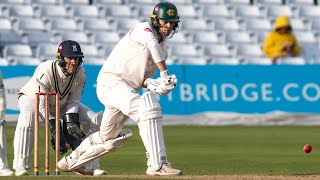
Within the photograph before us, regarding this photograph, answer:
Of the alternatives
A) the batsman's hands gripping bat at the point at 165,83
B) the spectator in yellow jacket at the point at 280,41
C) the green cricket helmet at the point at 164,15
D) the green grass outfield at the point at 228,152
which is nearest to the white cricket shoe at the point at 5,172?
the green grass outfield at the point at 228,152

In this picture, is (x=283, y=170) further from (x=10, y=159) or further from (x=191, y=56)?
(x=191, y=56)

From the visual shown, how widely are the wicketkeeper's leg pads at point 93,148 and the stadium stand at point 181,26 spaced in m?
11.2

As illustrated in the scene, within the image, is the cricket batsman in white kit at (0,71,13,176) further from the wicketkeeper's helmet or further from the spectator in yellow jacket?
the spectator in yellow jacket

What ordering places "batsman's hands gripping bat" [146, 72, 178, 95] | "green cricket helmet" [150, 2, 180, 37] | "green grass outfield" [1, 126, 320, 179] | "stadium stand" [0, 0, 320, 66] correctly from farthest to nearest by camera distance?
"stadium stand" [0, 0, 320, 66]
"green grass outfield" [1, 126, 320, 179]
"green cricket helmet" [150, 2, 180, 37]
"batsman's hands gripping bat" [146, 72, 178, 95]

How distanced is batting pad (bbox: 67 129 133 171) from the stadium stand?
11264mm

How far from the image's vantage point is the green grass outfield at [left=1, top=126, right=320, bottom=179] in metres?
11.7

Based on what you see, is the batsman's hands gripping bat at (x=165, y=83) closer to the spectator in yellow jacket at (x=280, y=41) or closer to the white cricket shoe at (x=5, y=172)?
the white cricket shoe at (x=5, y=172)

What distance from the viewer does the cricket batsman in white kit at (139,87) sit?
9.00m

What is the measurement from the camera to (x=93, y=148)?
31.6ft

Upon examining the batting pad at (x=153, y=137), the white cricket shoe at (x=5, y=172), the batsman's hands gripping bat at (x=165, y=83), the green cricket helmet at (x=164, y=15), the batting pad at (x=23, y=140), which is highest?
the green cricket helmet at (x=164, y=15)

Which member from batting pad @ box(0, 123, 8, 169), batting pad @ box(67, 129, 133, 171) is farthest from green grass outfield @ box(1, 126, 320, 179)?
batting pad @ box(0, 123, 8, 169)

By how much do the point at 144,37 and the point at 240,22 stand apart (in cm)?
1718

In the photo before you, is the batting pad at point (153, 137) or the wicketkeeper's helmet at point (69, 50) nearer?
the batting pad at point (153, 137)

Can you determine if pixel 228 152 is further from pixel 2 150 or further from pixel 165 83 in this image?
pixel 165 83
